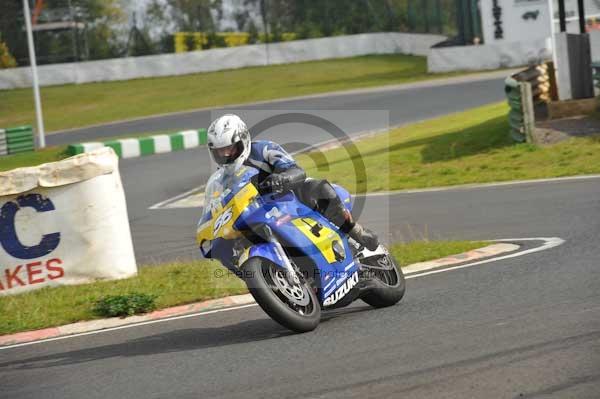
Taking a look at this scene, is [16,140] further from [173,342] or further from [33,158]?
[173,342]

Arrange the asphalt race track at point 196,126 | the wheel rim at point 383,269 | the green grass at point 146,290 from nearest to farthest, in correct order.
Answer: the wheel rim at point 383,269
the green grass at point 146,290
the asphalt race track at point 196,126

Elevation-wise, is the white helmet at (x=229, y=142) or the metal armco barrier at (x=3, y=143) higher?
the white helmet at (x=229, y=142)

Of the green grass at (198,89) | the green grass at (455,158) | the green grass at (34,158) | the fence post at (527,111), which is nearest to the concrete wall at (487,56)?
the green grass at (198,89)

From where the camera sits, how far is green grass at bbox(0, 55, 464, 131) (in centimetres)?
3766

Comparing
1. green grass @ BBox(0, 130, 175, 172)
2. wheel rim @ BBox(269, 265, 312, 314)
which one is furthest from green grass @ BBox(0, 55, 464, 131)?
wheel rim @ BBox(269, 265, 312, 314)

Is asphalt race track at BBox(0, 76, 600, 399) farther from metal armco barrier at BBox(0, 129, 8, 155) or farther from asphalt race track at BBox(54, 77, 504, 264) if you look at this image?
metal armco barrier at BBox(0, 129, 8, 155)

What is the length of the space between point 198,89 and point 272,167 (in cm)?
3436

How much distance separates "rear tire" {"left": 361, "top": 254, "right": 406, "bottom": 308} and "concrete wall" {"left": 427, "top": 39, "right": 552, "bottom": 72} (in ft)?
94.9

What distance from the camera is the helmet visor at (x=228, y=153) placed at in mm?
7469

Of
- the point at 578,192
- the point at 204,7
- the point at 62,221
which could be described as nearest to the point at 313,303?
the point at 62,221

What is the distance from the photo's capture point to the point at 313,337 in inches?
291

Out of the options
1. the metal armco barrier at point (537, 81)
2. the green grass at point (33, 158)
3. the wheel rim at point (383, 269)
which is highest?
the metal armco barrier at point (537, 81)

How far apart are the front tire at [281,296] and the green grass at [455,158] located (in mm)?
10112

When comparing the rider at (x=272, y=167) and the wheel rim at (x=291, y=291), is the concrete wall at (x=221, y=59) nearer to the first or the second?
the rider at (x=272, y=167)
